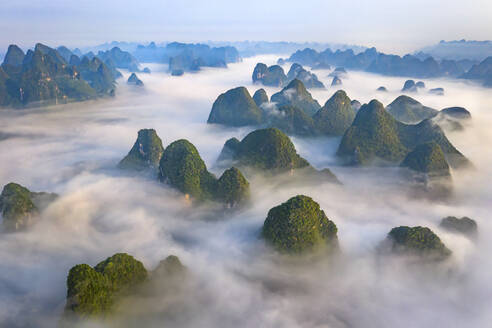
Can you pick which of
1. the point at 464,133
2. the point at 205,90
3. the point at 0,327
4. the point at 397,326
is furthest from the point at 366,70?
the point at 0,327

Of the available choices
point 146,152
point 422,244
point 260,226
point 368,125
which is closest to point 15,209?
point 146,152

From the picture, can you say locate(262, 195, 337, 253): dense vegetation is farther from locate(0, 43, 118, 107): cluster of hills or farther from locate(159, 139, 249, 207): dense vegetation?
locate(0, 43, 118, 107): cluster of hills

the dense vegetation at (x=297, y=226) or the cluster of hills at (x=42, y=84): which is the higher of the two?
the cluster of hills at (x=42, y=84)

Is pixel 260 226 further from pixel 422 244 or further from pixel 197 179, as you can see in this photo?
pixel 422 244

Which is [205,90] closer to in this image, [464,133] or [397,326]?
[464,133]

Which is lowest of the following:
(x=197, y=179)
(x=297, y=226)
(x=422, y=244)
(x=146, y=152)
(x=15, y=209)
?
(x=422, y=244)

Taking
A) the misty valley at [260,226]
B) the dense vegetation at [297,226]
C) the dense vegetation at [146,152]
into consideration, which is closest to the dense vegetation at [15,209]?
the misty valley at [260,226]

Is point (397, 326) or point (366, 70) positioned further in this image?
point (366, 70)

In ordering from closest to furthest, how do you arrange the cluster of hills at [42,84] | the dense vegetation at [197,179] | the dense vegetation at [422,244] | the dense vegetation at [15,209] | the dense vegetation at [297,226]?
the dense vegetation at [297,226] < the dense vegetation at [422,244] < the dense vegetation at [15,209] < the dense vegetation at [197,179] < the cluster of hills at [42,84]

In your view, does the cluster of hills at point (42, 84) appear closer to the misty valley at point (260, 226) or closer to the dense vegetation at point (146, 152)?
the misty valley at point (260, 226)
